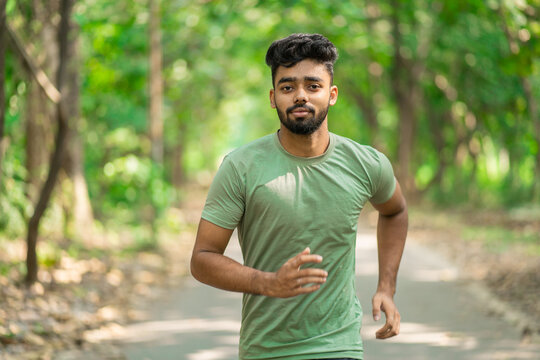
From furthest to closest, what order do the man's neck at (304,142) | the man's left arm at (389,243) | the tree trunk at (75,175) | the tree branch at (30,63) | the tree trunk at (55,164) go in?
the tree trunk at (75,175) < the tree trunk at (55,164) < the tree branch at (30,63) < the man's left arm at (389,243) < the man's neck at (304,142)

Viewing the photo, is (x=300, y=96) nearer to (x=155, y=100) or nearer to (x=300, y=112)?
(x=300, y=112)

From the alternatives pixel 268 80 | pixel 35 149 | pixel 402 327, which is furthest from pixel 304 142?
pixel 268 80

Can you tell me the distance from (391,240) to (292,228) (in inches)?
31.4

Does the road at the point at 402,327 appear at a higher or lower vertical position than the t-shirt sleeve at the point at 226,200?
lower

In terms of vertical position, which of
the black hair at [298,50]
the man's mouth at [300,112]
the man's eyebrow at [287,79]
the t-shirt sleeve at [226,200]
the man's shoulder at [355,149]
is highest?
the black hair at [298,50]

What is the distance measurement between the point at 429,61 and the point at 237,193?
19.6m

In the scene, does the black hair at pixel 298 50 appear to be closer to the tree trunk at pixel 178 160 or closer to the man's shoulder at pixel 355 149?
the man's shoulder at pixel 355 149

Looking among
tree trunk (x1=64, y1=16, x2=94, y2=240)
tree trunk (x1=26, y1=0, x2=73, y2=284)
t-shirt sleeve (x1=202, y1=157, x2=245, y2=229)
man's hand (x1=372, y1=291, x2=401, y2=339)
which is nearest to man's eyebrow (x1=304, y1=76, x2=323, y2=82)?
t-shirt sleeve (x1=202, y1=157, x2=245, y2=229)

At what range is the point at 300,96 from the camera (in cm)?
294

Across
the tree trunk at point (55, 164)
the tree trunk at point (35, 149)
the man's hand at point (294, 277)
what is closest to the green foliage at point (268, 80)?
the tree trunk at point (35, 149)

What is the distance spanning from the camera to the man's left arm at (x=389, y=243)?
3.35m

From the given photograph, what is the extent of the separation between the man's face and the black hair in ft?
0.07

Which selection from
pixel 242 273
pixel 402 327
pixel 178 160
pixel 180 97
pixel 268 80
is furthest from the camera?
pixel 178 160

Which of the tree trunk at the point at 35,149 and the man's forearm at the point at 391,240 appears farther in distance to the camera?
the tree trunk at the point at 35,149
